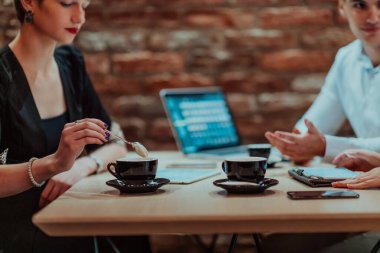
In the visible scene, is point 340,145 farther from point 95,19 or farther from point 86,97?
point 95,19

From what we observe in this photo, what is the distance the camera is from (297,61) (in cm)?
297

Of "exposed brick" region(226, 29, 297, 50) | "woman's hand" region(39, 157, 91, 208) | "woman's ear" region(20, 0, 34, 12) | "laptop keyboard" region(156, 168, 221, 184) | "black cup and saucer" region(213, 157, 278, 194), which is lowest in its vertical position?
"woman's hand" region(39, 157, 91, 208)

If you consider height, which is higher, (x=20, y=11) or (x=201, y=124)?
(x=20, y=11)

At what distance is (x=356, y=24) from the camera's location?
2242 millimetres

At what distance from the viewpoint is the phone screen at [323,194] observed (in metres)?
1.29

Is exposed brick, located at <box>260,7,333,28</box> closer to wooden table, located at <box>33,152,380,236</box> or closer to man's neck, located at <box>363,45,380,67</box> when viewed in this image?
man's neck, located at <box>363,45,380,67</box>

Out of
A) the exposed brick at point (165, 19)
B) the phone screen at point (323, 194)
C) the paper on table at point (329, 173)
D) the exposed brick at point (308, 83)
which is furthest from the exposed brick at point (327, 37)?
the phone screen at point (323, 194)

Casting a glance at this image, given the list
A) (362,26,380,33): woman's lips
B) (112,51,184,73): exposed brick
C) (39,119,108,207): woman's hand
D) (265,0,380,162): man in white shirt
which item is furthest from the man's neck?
(39,119,108,207): woman's hand

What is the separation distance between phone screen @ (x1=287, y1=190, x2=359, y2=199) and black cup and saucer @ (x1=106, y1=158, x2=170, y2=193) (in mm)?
340

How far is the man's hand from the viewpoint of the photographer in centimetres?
200

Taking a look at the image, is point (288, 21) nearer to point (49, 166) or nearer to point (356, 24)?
point (356, 24)

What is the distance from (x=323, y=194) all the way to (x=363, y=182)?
0.18m

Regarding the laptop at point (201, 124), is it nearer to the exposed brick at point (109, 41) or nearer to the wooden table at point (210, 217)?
the exposed brick at point (109, 41)

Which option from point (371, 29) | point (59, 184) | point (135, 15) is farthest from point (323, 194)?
point (135, 15)
